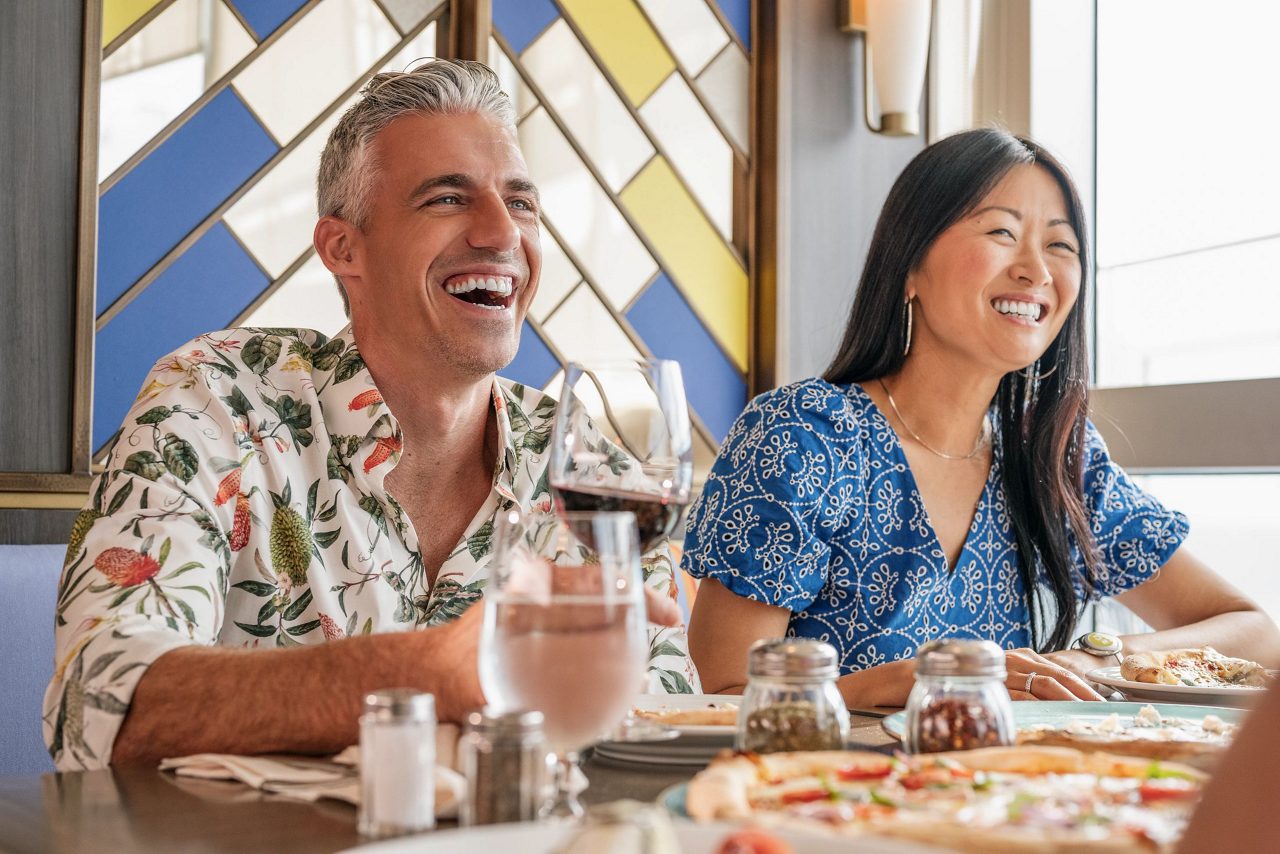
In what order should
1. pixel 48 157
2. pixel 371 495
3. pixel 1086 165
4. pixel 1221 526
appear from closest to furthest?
pixel 371 495, pixel 48 157, pixel 1221 526, pixel 1086 165

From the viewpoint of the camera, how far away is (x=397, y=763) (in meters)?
0.71

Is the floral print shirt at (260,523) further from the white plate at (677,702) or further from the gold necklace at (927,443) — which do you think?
the gold necklace at (927,443)

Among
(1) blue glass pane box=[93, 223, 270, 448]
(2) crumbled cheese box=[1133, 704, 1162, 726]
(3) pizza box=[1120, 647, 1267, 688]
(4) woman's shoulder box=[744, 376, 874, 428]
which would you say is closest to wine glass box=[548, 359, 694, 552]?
(2) crumbled cheese box=[1133, 704, 1162, 726]

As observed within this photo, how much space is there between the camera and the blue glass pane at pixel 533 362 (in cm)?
310

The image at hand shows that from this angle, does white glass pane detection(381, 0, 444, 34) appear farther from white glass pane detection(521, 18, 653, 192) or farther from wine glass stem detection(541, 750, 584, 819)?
wine glass stem detection(541, 750, 584, 819)

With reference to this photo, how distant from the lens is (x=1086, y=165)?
3383mm

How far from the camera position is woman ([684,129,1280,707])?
196 cm

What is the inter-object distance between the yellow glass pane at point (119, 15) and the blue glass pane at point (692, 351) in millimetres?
1294

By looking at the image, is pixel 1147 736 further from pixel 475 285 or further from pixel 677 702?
pixel 475 285

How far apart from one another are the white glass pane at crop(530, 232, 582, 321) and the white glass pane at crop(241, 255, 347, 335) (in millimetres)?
485

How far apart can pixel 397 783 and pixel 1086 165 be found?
10.1ft

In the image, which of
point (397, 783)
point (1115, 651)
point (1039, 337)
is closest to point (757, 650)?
point (397, 783)

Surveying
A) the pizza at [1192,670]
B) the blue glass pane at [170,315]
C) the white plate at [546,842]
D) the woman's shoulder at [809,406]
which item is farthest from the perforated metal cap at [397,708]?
the blue glass pane at [170,315]

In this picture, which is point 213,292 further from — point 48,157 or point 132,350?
point 48,157
